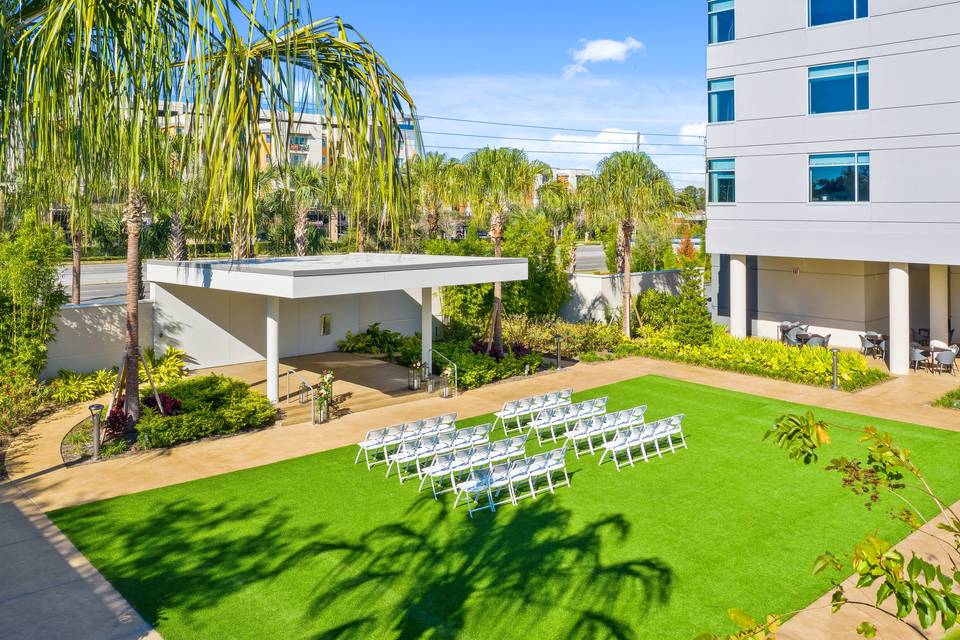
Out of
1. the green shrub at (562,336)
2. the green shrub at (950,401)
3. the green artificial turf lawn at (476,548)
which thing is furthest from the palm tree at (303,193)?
the green shrub at (950,401)

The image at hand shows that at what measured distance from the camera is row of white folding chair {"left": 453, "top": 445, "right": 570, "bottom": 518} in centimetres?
1187

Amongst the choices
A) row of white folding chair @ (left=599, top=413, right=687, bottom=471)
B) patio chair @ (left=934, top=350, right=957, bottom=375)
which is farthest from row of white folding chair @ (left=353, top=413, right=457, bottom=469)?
patio chair @ (left=934, top=350, right=957, bottom=375)

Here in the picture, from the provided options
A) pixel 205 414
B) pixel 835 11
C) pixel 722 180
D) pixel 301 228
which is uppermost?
pixel 835 11

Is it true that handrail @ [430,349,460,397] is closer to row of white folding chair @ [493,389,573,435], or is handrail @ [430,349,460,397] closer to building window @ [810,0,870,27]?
row of white folding chair @ [493,389,573,435]

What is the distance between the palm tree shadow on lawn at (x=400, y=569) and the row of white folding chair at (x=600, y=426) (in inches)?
108

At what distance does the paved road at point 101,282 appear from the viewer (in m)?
33.9

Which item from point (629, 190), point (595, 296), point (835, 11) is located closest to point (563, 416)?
point (629, 190)

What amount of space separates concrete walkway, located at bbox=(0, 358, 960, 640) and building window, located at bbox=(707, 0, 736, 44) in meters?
11.8

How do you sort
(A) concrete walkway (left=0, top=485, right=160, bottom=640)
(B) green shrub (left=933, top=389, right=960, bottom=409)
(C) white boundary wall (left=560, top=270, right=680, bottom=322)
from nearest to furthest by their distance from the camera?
(A) concrete walkway (left=0, top=485, right=160, bottom=640) < (B) green shrub (left=933, top=389, right=960, bottom=409) < (C) white boundary wall (left=560, top=270, right=680, bottom=322)

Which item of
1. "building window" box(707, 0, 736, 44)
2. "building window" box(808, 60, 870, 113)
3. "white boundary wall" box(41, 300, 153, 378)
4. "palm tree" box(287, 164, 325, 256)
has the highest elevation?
"building window" box(707, 0, 736, 44)

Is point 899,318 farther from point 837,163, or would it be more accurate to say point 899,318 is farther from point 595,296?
point 595,296

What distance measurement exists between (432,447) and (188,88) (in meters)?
9.66

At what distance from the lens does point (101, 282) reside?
40.7m

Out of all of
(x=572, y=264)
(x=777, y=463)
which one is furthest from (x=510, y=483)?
(x=572, y=264)
